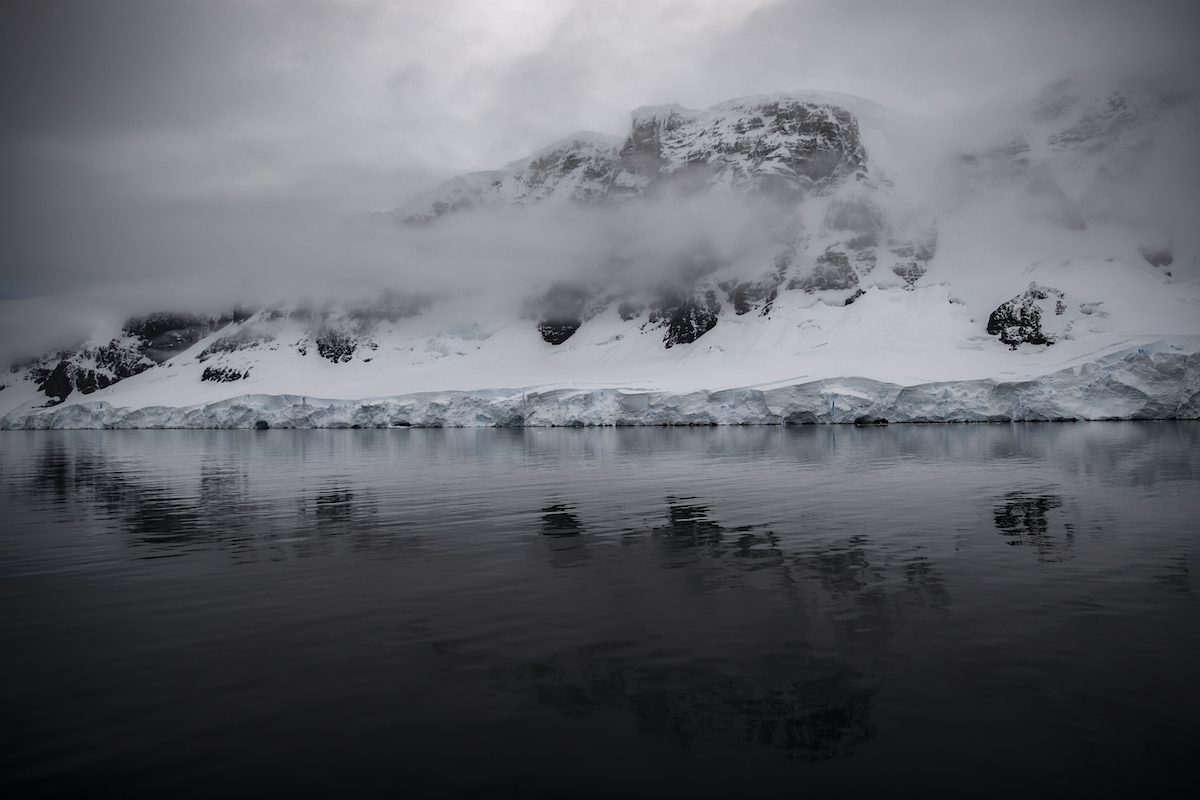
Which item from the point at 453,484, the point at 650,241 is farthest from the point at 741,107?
the point at 453,484

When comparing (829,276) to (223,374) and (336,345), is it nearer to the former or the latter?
(336,345)

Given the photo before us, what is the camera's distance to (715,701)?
764 cm

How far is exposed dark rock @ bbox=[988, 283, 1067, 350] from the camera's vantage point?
10619 cm

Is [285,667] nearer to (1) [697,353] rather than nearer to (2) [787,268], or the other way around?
(1) [697,353]

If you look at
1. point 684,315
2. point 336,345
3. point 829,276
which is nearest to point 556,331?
point 684,315

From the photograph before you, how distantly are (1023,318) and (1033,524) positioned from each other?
10703 centimetres

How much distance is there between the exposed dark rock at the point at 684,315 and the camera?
15650cm

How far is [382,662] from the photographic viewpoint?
29.6 feet

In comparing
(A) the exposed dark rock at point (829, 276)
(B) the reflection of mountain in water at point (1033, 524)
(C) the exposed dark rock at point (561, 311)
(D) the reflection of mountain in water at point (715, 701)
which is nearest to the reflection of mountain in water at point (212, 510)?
(D) the reflection of mountain in water at point (715, 701)

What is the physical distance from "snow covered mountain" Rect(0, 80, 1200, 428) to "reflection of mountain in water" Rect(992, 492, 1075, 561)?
6438cm

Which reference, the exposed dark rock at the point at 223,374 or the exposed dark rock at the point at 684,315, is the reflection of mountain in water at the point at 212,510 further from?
the exposed dark rock at the point at 223,374

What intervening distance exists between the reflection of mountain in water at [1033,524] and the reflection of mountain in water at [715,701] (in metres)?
8.86

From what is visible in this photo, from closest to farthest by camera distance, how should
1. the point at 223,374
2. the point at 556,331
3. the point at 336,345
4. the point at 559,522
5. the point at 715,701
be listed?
the point at 715,701, the point at 559,522, the point at 556,331, the point at 223,374, the point at 336,345

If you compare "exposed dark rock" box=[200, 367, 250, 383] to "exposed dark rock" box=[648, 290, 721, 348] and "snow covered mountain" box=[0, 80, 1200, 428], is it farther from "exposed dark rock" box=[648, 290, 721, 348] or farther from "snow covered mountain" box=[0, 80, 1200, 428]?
"exposed dark rock" box=[648, 290, 721, 348]
